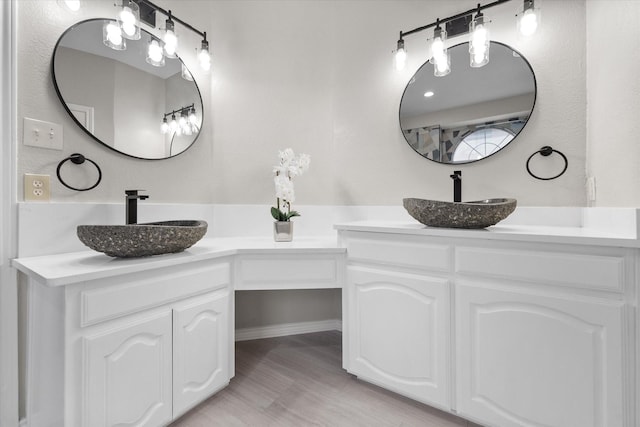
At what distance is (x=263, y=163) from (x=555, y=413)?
1901mm

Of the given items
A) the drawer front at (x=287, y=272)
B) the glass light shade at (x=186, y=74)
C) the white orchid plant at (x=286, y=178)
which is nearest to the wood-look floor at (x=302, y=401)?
the drawer front at (x=287, y=272)

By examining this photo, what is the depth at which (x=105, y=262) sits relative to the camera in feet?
3.56

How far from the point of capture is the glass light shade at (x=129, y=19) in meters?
1.39

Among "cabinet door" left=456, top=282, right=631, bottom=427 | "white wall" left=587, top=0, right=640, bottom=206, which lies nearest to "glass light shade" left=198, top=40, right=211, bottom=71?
"cabinet door" left=456, top=282, right=631, bottom=427

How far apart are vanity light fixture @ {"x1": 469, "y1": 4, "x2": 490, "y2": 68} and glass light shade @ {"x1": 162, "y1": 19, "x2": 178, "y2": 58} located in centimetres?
161

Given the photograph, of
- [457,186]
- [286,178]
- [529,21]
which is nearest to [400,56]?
[529,21]

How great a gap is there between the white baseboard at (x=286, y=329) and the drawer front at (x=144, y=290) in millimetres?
841

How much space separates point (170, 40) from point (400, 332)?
194cm

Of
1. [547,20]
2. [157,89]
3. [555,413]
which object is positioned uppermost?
[547,20]

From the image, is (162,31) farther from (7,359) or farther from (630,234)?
(630,234)

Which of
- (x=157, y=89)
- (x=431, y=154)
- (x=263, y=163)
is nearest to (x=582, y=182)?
(x=431, y=154)

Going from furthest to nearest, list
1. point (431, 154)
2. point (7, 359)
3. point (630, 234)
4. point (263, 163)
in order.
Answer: point (263, 163) → point (431, 154) → point (7, 359) → point (630, 234)

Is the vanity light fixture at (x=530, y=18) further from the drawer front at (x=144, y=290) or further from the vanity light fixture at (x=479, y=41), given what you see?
the drawer front at (x=144, y=290)

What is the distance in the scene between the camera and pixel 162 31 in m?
1.70
